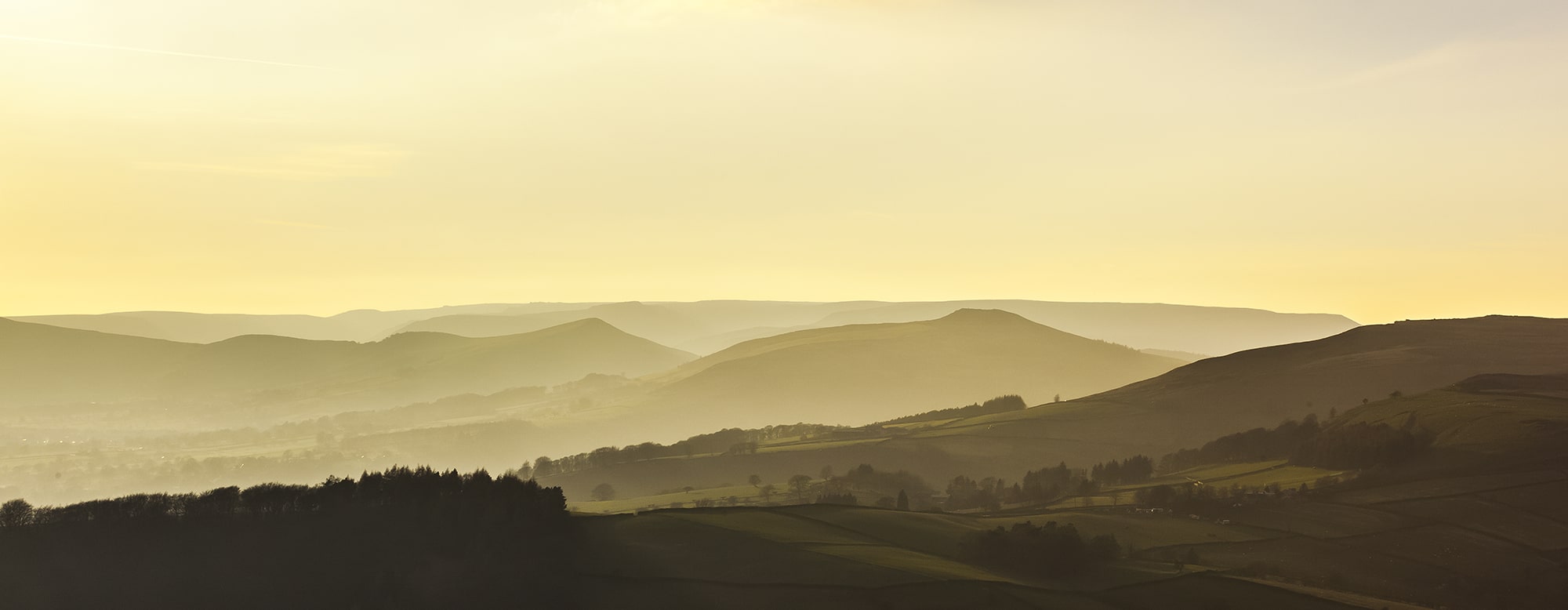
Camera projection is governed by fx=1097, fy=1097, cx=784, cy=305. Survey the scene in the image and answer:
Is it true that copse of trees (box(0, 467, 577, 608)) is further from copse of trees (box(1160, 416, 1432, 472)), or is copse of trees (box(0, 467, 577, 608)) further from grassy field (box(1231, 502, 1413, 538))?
copse of trees (box(1160, 416, 1432, 472))

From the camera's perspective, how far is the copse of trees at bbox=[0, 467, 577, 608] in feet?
270

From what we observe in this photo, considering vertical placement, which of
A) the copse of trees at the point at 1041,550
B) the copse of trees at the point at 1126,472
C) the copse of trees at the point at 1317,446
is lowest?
the copse of trees at the point at 1041,550

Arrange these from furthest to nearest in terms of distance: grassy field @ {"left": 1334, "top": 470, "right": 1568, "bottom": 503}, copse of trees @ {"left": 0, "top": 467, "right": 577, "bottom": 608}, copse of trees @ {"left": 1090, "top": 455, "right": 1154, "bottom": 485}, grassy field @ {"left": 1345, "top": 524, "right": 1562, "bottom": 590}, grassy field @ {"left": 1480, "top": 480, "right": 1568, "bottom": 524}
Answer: copse of trees @ {"left": 1090, "top": 455, "right": 1154, "bottom": 485}, grassy field @ {"left": 1334, "top": 470, "right": 1568, "bottom": 503}, grassy field @ {"left": 1480, "top": 480, "right": 1568, "bottom": 524}, grassy field @ {"left": 1345, "top": 524, "right": 1562, "bottom": 590}, copse of trees @ {"left": 0, "top": 467, "right": 577, "bottom": 608}

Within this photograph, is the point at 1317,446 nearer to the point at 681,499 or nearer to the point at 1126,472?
the point at 1126,472

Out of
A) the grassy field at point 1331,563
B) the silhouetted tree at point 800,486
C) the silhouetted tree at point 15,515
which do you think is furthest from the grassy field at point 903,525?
the silhouetted tree at point 15,515

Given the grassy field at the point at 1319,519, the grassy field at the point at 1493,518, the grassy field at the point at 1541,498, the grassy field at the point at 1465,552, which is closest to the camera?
the grassy field at the point at 1465,552

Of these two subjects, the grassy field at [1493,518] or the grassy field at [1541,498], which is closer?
the grassy field at [1493,518]

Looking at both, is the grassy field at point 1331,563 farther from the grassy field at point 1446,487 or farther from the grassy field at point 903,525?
the grassy field at point 1446,487

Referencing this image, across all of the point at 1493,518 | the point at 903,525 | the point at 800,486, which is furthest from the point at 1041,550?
the point at 800,486

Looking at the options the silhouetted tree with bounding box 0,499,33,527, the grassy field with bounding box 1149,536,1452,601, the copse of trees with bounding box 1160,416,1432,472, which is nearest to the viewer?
the silhouetted tree with bounding box 0,499,33,527

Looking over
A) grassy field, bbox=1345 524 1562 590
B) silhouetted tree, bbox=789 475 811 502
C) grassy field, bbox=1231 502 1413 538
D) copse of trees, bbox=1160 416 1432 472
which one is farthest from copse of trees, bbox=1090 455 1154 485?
grassy field, bbox=1345 524 1562 590

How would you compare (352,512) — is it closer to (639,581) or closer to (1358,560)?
(639,581)

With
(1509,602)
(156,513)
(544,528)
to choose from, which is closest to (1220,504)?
(1509,602)

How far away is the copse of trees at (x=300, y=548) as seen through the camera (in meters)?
82.3
